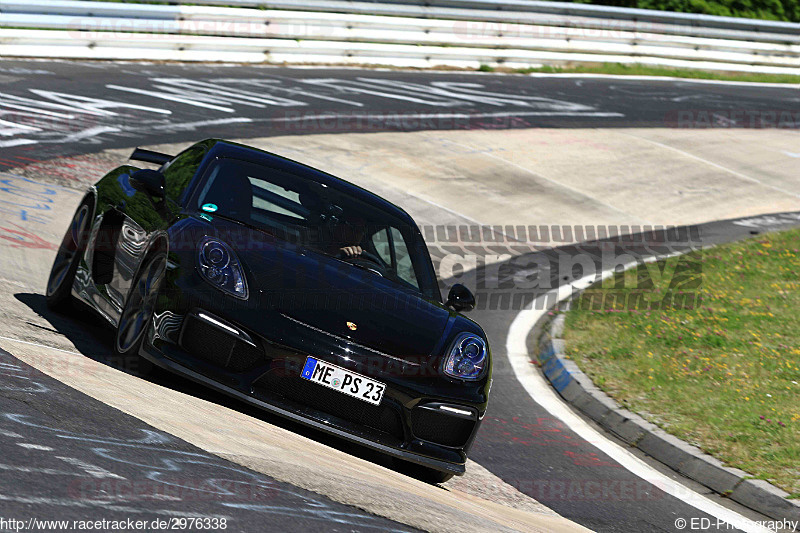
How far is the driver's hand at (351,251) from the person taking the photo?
5.93 meters

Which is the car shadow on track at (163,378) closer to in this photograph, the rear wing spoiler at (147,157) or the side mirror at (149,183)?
the side mirror at (149,183)

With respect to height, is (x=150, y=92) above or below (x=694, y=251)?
above

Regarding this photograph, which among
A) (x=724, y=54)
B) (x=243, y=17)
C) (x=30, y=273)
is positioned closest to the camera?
(x=30, y=273)

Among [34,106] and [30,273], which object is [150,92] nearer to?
[34,106]

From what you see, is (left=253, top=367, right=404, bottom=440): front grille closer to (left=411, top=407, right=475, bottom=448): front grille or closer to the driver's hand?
(left=411, top=407, right=475, bottom=448): front grille

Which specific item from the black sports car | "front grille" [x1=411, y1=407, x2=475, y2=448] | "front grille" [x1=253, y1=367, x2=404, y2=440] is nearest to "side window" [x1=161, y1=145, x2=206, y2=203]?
the black sports car

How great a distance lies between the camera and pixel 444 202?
42.7 ft

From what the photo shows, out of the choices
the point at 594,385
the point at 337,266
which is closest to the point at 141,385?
the point at 337,266

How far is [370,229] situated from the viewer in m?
6.16

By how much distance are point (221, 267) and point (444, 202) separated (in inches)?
319

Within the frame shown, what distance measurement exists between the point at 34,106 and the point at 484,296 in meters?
7.14

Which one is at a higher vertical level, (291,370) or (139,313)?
(139,313)

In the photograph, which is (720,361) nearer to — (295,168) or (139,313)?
(295,168)

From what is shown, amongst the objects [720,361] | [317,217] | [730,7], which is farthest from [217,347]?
[730,7]
